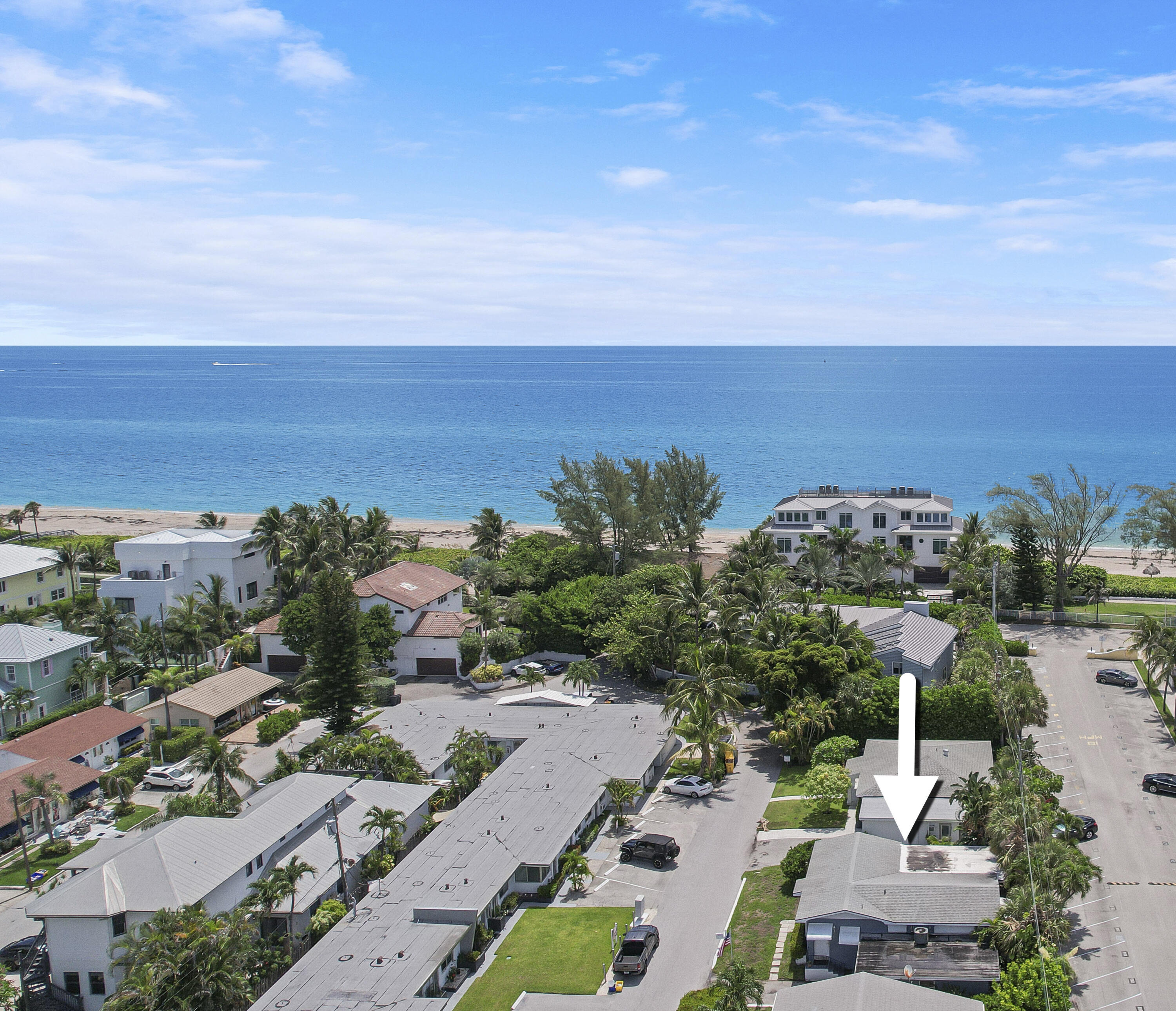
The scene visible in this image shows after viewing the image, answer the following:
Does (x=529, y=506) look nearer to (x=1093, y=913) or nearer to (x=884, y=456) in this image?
(x=884, y=456)

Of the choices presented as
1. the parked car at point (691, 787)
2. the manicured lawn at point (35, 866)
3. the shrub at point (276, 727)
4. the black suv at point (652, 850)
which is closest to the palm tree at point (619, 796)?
the parked car at point (691, 787)

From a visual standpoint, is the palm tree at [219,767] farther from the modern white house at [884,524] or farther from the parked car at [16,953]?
the modern white house at [884,524]

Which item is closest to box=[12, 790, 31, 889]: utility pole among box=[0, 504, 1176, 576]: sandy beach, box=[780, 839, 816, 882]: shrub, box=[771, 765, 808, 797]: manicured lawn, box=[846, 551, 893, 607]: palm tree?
box=[780, 839, 816, 882]: shrub

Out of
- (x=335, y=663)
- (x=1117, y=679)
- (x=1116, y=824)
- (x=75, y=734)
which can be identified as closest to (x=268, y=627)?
(x=335, y=663)

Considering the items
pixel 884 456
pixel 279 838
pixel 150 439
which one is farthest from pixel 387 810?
pixel 150 439

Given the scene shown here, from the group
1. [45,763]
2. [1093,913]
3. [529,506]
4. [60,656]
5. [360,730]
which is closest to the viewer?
[1093,913]

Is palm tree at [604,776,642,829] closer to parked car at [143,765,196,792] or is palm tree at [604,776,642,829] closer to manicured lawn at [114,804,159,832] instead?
manicured lawn at [114,804,159,832]

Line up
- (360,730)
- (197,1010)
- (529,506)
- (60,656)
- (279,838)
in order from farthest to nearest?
(529,506) → (60,656) → (360,730) → (279,838) → (197,1010)
